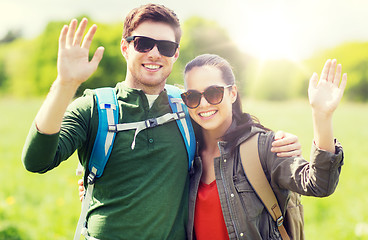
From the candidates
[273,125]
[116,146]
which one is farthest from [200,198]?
[273,125]

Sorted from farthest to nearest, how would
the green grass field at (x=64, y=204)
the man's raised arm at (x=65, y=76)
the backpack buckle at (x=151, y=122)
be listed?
the green grass field at (x=64, y=204)
the backpack buckle at (x=151, y=122)
the man's raised arm at (x=65, y=76)

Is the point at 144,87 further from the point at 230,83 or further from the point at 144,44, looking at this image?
the point at 230,83

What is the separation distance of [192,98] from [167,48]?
A: 52 centimetres

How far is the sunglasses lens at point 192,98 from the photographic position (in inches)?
134

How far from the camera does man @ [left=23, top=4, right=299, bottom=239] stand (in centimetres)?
301

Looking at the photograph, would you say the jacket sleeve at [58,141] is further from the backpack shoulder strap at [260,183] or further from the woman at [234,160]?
the backpack shoulder strap at [260,183]

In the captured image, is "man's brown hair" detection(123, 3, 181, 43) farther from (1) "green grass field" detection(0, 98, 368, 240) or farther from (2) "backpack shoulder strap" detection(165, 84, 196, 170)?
(1) "green grass field" detection(0, 98, 368, 240)

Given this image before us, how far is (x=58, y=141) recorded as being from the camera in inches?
101

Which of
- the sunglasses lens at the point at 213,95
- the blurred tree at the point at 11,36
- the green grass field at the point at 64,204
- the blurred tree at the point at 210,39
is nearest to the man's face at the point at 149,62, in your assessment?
the sunglasses lens at the point at 213,95

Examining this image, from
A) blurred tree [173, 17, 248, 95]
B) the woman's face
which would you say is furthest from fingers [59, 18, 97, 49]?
blurred tree [173, 17, 248, 95]

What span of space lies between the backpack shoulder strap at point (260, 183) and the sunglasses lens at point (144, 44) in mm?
1283

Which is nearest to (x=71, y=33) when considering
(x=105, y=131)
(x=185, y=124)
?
(x=105, y=131)

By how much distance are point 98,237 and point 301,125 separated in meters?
19.4

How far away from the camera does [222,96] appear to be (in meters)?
3.39
